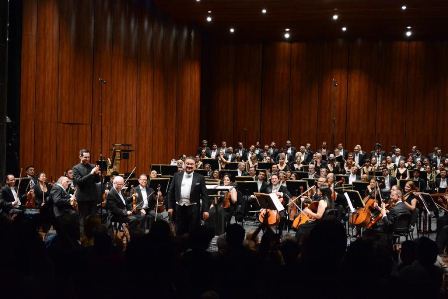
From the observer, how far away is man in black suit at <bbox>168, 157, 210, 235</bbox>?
10070 mm

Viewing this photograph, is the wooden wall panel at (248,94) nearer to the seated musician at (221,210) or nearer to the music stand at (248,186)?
the music stand at (248,186)

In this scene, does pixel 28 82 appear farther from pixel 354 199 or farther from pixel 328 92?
pixel 328 92

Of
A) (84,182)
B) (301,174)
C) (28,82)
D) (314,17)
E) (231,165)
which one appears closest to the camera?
(84,182)

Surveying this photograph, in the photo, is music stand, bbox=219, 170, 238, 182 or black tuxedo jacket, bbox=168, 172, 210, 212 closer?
black tuxedo jacket, bbox=168, 172, 210, 212

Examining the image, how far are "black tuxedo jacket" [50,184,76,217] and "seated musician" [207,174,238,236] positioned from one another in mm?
2942

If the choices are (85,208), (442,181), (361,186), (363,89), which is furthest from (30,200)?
(363,89)

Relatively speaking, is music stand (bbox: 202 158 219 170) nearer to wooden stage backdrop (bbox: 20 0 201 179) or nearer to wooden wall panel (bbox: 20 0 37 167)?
wooden stage backdrop (bbox: 20 0 201 179)

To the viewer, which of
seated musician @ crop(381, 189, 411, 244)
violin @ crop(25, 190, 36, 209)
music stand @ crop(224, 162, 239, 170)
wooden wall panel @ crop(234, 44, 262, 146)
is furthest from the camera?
wooden wall panel @ crop(234, 44, 262, 146)

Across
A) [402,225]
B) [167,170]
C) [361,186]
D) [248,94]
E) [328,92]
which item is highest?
[328,92]

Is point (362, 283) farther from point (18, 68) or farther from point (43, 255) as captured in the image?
point (18, 68)

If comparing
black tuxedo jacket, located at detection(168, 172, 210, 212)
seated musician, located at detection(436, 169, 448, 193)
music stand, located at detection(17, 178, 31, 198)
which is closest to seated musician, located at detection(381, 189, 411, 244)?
Answer: black tuxedo jacket, located at detection(168, 172, 210, 212)

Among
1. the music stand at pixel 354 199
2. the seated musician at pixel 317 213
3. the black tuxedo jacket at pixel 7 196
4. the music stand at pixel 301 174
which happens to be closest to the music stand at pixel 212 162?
the music stand at pixel 301 174

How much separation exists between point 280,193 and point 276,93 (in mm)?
15540

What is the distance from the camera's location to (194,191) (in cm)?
1008
